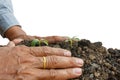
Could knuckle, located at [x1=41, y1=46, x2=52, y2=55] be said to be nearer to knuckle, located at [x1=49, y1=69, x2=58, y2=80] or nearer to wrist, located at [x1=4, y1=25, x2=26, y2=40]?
knuckle, located at [x1=49, y1=69, x2=58, y2=80]

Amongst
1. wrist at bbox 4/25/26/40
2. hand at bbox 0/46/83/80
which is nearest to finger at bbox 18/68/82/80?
hand at bbox 0/46/83/80

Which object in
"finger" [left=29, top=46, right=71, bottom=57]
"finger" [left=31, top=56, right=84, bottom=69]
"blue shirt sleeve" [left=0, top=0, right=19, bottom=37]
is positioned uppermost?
Result: "blue shirt sleeve" [left=0, top=0, right=19, bottom=37]

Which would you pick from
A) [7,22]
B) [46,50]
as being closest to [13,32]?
[7,22]

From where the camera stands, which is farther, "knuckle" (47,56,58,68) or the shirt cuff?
the shirt cuff

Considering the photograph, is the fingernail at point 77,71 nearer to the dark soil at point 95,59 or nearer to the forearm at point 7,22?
the dark soil at point 95,59

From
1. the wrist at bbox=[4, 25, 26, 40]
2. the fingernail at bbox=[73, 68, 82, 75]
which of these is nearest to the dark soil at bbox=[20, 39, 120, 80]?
the fingernail at bbox=[73, 68, 82, 75]

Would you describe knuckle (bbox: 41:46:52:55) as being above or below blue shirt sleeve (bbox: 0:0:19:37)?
below

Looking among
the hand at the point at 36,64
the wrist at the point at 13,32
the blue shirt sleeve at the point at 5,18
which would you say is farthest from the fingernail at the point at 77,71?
the blue shirt sleeve at the point at 5,18
